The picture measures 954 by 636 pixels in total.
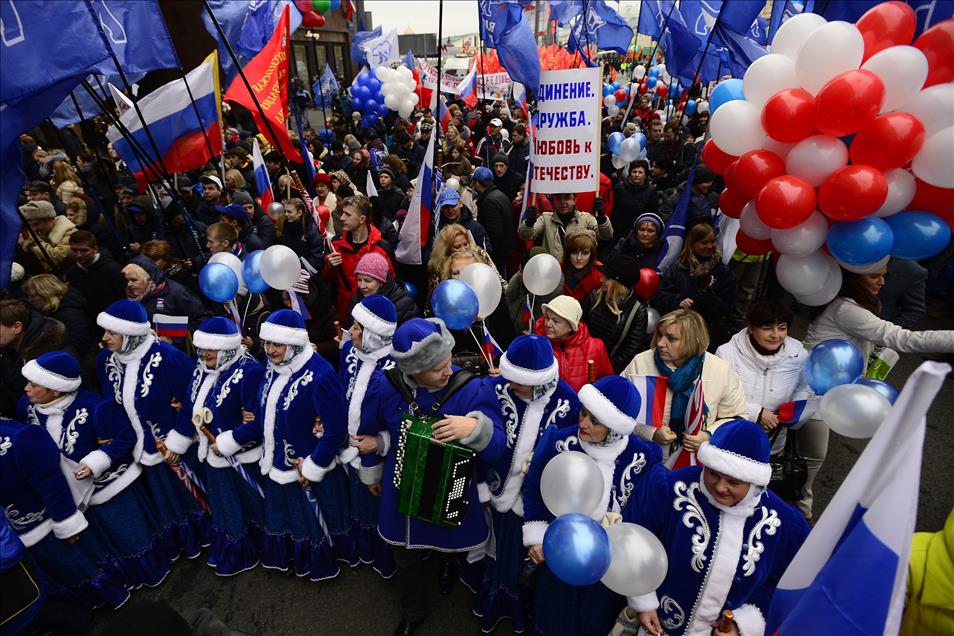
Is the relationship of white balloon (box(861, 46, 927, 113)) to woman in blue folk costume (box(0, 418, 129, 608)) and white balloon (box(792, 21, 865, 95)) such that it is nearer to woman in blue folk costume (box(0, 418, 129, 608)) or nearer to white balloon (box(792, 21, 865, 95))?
white balloon (box(792, 21, 865, 95))

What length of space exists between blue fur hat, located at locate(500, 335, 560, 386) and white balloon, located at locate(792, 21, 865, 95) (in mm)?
1975

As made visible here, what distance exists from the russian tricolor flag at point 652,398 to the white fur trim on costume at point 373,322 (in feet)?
4.71

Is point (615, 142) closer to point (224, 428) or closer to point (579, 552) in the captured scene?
point (224, 428)

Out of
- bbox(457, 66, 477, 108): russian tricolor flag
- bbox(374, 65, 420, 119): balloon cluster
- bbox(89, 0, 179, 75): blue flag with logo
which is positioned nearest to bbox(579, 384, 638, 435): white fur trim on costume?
bbox(89, 0, 179, 75): blue flag with logo

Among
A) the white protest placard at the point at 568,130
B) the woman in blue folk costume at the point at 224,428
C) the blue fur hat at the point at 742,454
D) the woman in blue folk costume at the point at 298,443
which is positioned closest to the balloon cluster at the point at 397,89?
the white protest placard at the point at 568,130

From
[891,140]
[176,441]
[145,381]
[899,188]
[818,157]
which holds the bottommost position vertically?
[176,441]

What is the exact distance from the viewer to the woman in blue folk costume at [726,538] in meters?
1.95

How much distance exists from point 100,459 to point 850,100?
4559 millimetres

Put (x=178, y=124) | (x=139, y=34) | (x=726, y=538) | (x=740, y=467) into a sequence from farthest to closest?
(x=178, y=124)
(x=139, y=34)
(x=726, y=538)
(x=740, y=467)

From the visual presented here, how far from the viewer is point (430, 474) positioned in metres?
2.44

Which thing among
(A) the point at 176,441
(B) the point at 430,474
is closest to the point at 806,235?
(B) the point at 430,474

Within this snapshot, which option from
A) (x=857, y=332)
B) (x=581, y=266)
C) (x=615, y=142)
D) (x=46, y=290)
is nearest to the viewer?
(x=857, y=332)

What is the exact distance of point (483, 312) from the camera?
357 cm

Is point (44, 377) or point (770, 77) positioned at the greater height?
point (770, 77)
